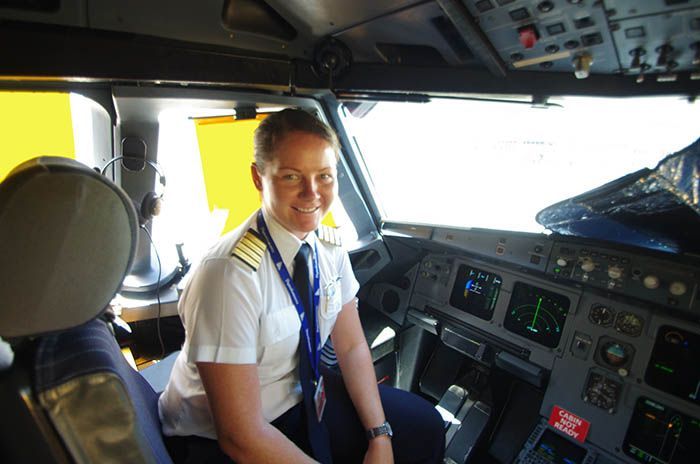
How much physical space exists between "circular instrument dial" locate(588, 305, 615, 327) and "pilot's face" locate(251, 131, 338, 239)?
59.7 inches

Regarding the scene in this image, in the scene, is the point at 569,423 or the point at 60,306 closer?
the point at 60,306

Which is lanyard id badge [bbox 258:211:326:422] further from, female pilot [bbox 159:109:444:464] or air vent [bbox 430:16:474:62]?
air vent [bbox 430:16:474:62]

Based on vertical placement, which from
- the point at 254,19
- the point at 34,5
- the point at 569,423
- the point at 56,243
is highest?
the point at 254,19

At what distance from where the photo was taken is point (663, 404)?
5.96 feet

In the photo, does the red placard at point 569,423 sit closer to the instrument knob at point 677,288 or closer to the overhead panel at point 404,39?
the instrument knob at point 677,288

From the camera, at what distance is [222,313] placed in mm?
1162

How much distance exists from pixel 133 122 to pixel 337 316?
4.37 feet

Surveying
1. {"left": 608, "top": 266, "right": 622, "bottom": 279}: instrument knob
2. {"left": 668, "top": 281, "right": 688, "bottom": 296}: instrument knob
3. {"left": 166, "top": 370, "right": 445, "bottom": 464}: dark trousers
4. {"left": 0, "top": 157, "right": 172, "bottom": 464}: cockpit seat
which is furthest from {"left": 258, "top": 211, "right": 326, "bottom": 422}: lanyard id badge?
{"left": 668, "top": 281, "right": 688, "bottom": 296}: instrument knob

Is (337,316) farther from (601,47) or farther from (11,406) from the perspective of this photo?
(601,47)

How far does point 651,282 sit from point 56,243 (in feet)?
6.83

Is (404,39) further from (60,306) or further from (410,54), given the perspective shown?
(60,306)

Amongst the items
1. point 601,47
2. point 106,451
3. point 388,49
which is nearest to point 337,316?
point 106,451

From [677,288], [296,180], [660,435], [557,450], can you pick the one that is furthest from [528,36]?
A: [557,450]

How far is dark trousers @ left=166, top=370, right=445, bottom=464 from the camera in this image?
4.71 feet
